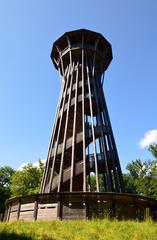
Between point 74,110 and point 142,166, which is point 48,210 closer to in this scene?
point 74,110

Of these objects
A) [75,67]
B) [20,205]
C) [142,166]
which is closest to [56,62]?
[75,67]

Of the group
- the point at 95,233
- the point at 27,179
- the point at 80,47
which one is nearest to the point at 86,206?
the point at 95,233

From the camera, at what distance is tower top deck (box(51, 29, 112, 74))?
23.7 meters

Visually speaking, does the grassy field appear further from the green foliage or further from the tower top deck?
the green foliage

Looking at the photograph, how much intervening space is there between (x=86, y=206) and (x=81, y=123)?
35.4 ft

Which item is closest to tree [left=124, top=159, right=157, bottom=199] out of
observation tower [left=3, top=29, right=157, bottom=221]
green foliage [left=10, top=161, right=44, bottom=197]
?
observation tower [left=3, top=29, right=157, bottom=221]

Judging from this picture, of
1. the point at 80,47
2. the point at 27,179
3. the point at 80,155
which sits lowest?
the point at 80,155

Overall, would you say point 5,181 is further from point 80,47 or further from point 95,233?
point 95,233

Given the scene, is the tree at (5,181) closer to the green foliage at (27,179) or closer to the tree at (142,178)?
the green foliage at (27,179)

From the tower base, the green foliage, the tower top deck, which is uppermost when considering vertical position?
the tower top deck

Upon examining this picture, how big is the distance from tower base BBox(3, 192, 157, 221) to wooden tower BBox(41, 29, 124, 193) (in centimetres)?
432

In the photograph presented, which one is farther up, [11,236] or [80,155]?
[80,155]

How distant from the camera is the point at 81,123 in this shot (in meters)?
21.8

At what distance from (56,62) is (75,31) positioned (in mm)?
4083
